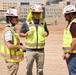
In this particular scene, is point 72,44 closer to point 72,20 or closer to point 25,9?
point 72,20

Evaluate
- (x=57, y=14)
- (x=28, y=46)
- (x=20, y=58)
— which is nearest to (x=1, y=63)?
(x=28, y=46)

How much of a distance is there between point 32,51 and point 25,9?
386 ft

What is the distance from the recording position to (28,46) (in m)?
6.52

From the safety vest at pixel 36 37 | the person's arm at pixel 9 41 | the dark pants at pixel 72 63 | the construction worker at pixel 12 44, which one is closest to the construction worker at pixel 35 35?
the safety vest at pixel 36 37

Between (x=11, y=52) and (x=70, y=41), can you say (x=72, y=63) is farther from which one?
(x=11, y=52)

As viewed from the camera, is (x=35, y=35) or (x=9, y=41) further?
(x=35, y=35)

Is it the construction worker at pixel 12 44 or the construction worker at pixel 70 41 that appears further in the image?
the construction worker at pixel 12 44

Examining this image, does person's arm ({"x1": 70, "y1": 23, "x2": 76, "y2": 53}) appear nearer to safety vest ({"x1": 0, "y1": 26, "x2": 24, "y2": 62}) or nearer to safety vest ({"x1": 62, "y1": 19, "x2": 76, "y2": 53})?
safety vest ({"x1": 62, "y1": 19, "x2": 76, "y2": 53})

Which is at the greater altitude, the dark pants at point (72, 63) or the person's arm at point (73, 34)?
the person's arm at point (73, 34)

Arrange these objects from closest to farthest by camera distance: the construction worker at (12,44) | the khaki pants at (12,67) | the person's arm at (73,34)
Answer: the person's arm at (73,34) < the construction worker at (12,44) < the khaki pants at (12,67)

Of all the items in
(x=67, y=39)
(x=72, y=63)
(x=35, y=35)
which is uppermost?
(x=67, y=39)

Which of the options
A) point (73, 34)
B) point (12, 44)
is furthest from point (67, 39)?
point (12, 44)

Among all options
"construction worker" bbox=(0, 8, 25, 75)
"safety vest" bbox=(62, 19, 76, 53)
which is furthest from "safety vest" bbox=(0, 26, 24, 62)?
"safety vest" bbox=(62, 19, 76, 53)

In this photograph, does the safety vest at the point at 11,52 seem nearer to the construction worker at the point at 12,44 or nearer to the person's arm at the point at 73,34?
the construction worker at the point at 12,44
